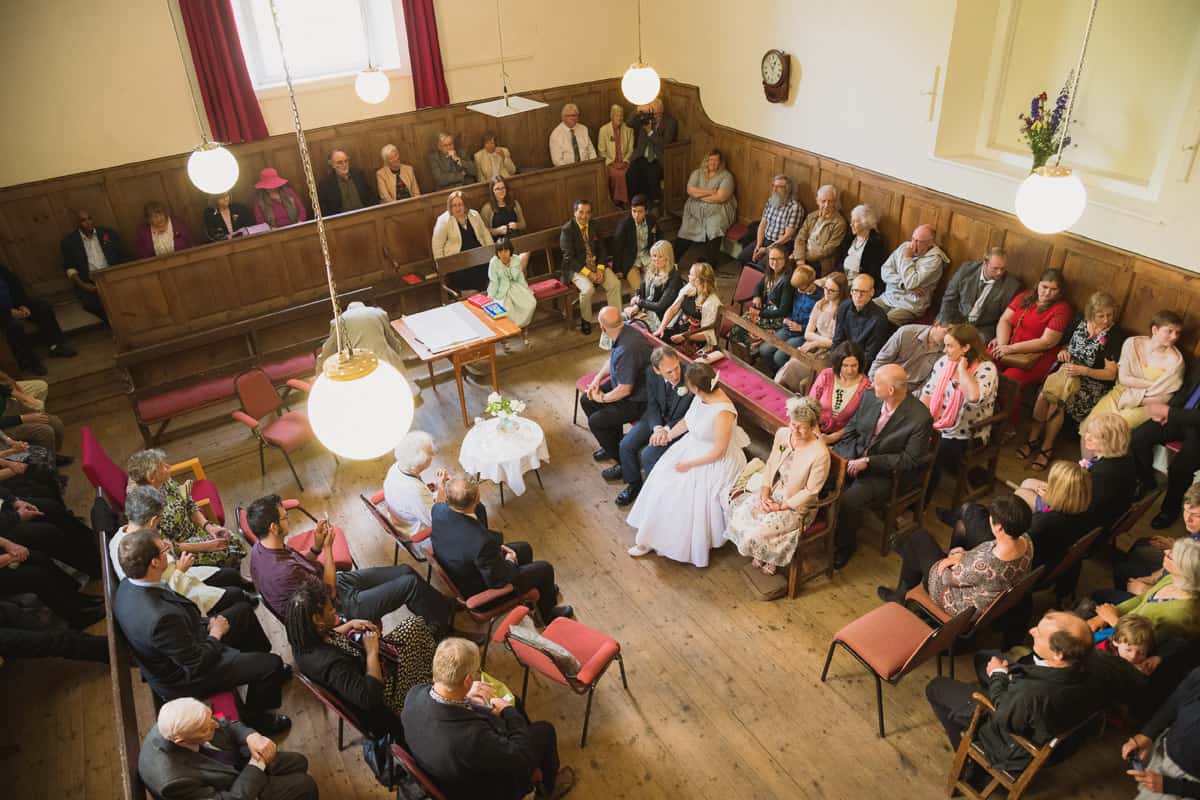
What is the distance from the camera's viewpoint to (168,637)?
4.04 m

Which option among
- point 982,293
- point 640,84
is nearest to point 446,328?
point 640,84

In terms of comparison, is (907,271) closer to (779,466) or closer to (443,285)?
(779,466)

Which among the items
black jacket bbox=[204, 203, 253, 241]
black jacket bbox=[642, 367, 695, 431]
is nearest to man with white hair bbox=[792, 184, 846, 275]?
black jacket bbox=[642, 367, 695, 431]

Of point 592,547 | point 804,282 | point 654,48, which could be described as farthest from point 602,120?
point 592,547

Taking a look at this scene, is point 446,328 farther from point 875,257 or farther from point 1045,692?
point 1045,692

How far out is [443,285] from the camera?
856 cm

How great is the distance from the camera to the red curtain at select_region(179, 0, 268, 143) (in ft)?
27.4

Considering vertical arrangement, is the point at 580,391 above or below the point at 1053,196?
below

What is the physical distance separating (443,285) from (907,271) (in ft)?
15.3

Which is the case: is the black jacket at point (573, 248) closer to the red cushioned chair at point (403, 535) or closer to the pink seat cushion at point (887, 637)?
the red cushioned chair at point (403, 535)

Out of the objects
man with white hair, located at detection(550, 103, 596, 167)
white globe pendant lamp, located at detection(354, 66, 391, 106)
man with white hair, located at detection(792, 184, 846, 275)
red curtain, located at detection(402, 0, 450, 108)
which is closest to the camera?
man with white hair, located at detection(792, 184, 846, 275)

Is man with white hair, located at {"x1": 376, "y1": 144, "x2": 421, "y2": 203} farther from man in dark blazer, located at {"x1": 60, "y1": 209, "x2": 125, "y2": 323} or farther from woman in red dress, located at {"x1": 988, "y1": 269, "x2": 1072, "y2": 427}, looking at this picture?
woman in red dress, located at {"x1": 988, "y1": 269, "x2": 1072, "y2": 427}

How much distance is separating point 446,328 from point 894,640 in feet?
15.6

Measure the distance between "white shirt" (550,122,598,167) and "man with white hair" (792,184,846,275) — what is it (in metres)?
3.34
